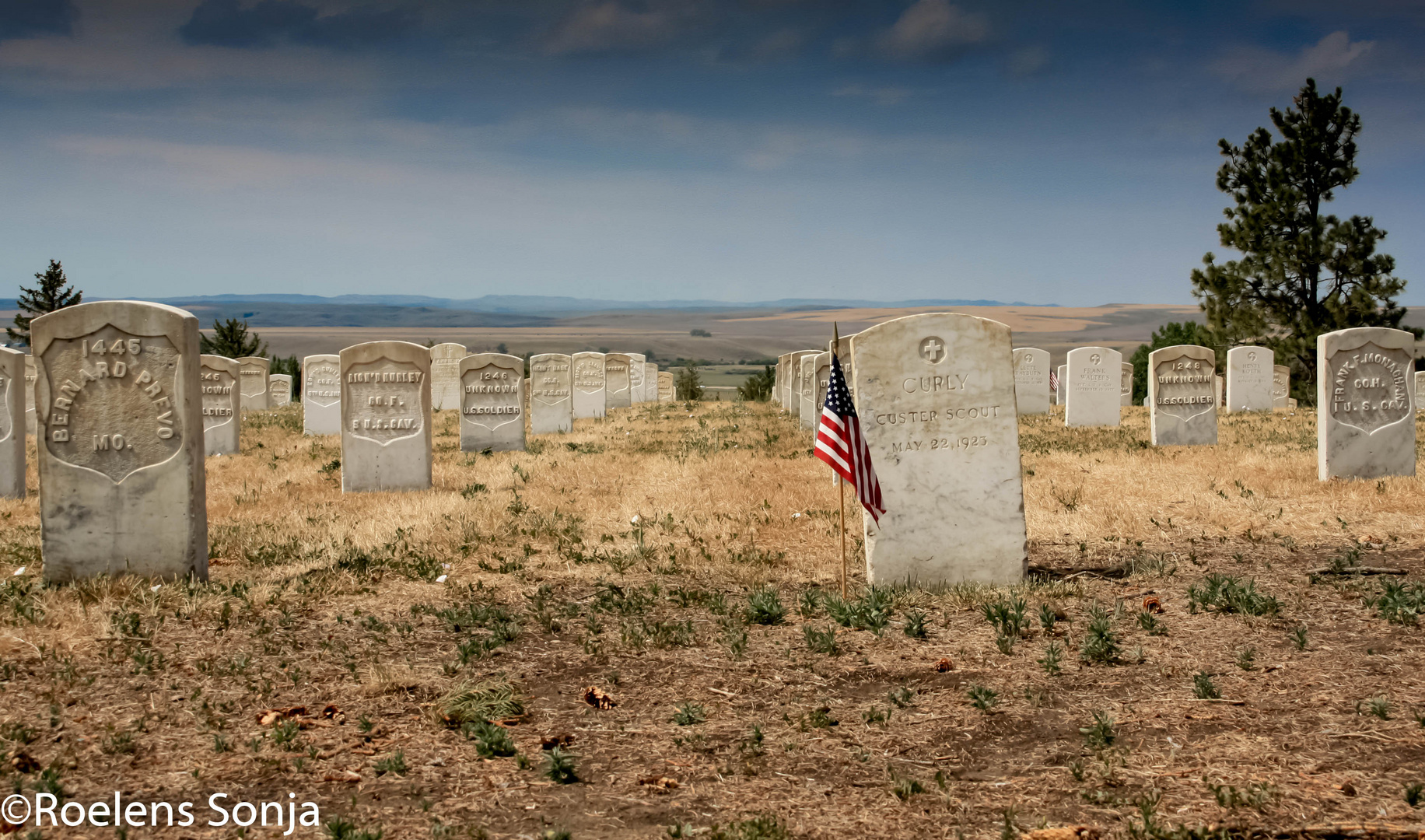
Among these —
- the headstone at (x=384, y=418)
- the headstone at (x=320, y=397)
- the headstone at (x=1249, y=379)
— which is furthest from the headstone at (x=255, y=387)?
the headstone at (x=1249, y=379)

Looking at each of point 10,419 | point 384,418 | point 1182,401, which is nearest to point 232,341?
point 10,419

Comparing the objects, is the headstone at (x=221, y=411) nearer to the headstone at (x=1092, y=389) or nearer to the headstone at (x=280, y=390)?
the headstone at (x=1092, y=389)

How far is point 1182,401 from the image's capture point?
17.1 meters

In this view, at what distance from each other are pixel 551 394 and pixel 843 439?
1513cm

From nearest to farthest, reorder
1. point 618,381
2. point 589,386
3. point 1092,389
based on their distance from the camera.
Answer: point 1092,389 < point 589,386 < point 618,381

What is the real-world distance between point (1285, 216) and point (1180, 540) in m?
26.2

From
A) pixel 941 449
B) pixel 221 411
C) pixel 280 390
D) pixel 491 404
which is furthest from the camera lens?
pixel 280 390

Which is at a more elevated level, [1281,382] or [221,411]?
[1281,382]

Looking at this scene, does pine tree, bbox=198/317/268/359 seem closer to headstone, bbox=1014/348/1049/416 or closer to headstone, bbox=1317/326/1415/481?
headstone, bbox=1014/348/1049/416

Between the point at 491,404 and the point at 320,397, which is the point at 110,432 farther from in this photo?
the point at 320,397

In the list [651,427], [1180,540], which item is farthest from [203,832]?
[651,427]

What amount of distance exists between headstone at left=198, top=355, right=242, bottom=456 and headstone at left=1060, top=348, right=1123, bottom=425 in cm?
1610

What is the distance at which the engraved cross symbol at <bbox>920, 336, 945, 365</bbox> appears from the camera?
732 cm

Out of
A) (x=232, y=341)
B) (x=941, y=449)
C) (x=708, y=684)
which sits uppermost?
(x=232, y=341)
